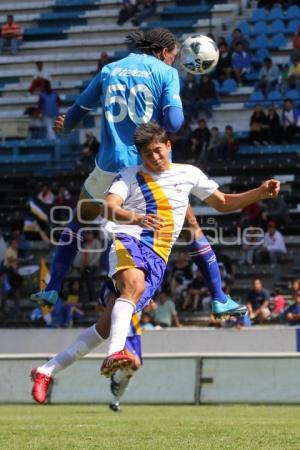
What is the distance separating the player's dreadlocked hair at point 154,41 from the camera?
9109 millimetres

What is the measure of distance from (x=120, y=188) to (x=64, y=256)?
1.66 m

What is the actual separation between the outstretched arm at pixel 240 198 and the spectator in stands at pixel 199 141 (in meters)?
14.9

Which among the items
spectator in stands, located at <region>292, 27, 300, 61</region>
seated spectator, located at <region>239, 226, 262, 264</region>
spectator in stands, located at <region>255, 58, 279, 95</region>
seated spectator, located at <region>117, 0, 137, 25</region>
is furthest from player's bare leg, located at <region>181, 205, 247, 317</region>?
seated spectator, located at <region>117, 0, 137, 25</region>

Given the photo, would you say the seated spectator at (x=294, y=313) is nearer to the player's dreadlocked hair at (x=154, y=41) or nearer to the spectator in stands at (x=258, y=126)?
the spectator in stands at (x=258, y=126)

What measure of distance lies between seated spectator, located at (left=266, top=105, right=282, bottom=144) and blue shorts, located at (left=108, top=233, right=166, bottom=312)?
51.9 feet

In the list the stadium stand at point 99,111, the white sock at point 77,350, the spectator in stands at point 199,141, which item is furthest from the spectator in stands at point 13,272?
the white sock at point 77,350

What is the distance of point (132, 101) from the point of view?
8.88 meters

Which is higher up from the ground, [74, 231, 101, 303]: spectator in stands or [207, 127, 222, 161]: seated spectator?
[207, 127, 222, 161]: seated spectator

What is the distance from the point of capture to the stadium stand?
22.6m

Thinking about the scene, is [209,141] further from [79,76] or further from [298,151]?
[79,76]

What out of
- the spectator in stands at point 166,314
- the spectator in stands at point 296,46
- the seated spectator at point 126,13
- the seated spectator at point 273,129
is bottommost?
the spectator in stands at point 166,314

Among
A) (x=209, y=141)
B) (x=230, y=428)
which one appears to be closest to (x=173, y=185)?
(x=230, y=428)

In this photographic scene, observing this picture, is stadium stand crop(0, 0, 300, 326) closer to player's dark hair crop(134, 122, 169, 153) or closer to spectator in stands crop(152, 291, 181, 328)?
spectator in stands crop(152, 291, 181, 328)

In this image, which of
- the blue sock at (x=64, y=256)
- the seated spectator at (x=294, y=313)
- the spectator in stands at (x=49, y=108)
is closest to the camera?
the blue sock at (x=64, y=256)
